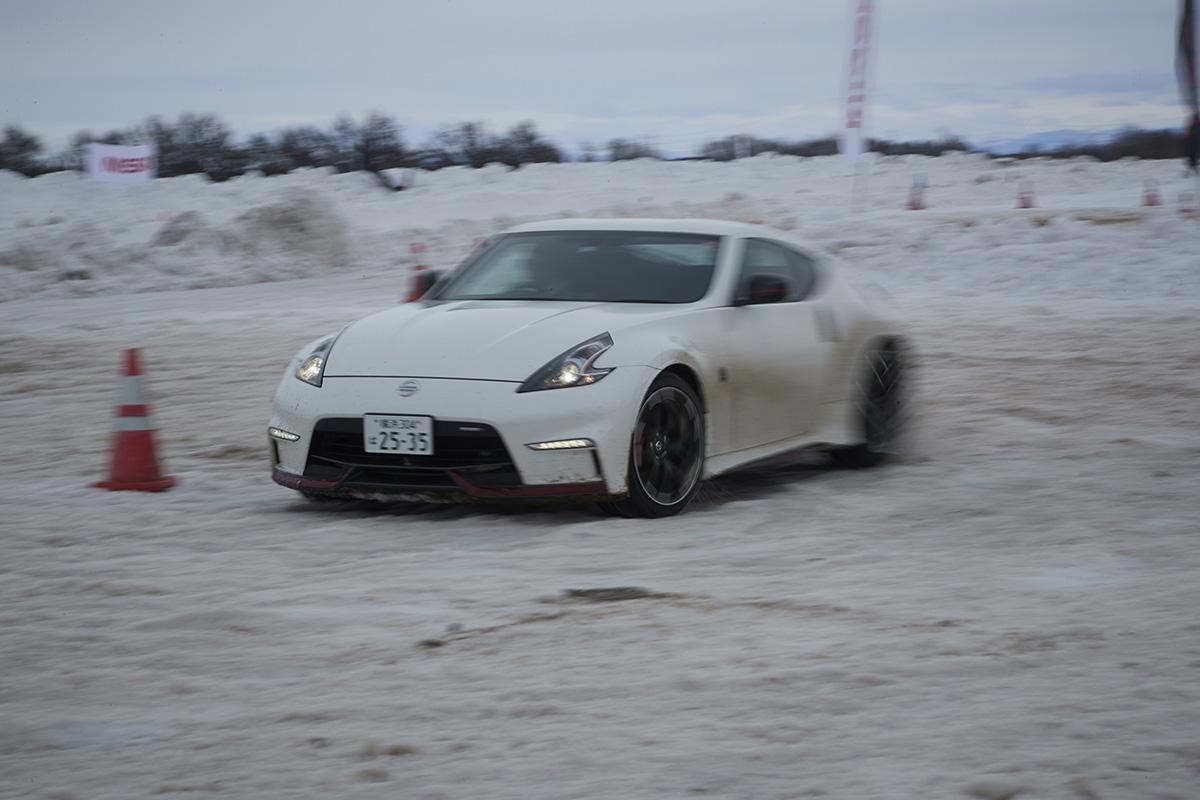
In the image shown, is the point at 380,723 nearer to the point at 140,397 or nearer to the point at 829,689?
the point at 829,689

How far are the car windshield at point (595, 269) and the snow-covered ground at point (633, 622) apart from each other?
3.32 ft

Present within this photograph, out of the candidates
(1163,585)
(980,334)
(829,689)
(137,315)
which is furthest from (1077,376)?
(137,315)

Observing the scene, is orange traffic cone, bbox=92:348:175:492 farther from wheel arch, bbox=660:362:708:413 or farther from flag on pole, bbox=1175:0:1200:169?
flag on pole, bbox=1175:0:1200:169

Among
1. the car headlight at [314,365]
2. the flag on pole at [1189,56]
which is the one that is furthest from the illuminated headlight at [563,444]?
the flag on pole at [1189,56]

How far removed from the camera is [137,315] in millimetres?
18125

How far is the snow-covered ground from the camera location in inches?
135

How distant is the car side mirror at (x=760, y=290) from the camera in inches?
286

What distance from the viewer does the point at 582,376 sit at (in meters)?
6.36

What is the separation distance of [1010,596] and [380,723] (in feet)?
7.35

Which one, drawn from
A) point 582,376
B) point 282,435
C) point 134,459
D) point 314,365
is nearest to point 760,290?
point 582,376

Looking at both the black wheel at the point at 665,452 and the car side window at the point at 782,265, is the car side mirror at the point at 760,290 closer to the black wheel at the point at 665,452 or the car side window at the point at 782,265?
the car side window at the point at 782,265

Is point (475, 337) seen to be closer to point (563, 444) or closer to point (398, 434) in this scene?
point (398, 434)

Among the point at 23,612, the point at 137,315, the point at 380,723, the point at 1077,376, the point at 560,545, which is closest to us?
the point at 380,723

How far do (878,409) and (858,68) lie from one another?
1840cm
